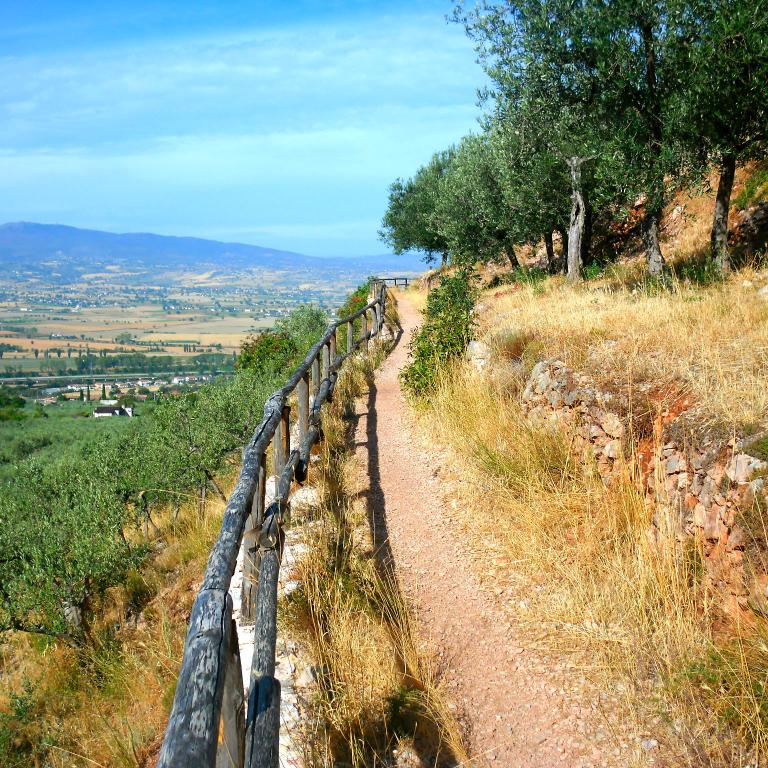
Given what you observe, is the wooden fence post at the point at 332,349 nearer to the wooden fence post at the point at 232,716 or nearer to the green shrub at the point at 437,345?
the green shrub at the point at 437,345

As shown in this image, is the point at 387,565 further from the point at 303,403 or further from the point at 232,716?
the point at 232,716

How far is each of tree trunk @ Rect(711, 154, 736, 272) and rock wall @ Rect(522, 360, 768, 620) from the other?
743 centimetres

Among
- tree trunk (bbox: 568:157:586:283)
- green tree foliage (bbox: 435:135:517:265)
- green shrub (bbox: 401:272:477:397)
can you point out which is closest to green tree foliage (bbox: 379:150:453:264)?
green tree foliage (bbox: 435:135:517:265)

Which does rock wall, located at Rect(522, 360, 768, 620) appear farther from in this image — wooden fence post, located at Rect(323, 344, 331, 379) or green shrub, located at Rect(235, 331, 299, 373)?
green shrub, located at Rect(235, 331, 299, 373)

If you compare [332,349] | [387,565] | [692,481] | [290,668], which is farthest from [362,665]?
[332,349]

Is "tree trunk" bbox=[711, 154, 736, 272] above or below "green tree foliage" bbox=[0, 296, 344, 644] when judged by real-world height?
above

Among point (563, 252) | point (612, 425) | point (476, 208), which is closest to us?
point (612, 425)

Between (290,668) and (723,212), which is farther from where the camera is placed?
(723,212)

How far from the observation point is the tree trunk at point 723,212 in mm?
12008

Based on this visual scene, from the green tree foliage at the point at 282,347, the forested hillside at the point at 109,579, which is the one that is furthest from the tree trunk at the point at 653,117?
the green tree foliage at the point at 282,347

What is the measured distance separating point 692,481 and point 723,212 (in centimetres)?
1002

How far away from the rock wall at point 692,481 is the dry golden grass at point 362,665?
197cm

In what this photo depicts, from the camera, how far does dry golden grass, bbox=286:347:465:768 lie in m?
3.48

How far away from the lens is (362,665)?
12.9ft
